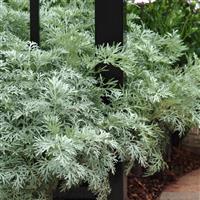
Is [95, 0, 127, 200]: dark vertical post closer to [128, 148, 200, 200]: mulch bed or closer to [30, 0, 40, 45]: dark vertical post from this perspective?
[30, 0, 40, 45]: dark vertical post

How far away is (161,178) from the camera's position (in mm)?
4680

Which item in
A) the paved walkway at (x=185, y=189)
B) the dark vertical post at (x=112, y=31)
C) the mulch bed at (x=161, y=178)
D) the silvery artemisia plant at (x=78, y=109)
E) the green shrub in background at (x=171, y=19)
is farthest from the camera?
the green shrub in background at (x=171, y=19)

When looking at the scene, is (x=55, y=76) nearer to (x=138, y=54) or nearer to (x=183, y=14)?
(x=138, y=54)

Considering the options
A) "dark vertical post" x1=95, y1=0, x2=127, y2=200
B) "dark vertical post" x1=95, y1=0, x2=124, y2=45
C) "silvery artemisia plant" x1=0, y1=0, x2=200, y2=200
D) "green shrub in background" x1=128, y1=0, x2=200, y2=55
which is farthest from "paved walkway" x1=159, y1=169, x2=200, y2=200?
"dark vertical post" x1=95, y1=0, x2=124, y2=45

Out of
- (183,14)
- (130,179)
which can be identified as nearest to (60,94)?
(130,179)

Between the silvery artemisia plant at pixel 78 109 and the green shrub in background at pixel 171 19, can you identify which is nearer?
the silvery artemisia plant at pixel 78 109

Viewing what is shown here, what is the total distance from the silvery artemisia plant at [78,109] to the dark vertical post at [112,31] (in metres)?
0.06

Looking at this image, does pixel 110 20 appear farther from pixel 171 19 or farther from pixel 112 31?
pixel 171 19

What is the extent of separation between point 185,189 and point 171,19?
1.17 meters

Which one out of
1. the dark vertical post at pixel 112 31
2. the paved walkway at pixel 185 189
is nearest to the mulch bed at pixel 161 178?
the paved walkway at pixel 185 189

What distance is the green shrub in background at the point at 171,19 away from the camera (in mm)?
4633

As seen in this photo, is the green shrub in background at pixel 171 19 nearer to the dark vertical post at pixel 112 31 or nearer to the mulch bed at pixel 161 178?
the mulch bed at pixel 161 178

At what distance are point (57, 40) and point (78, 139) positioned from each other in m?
0.68

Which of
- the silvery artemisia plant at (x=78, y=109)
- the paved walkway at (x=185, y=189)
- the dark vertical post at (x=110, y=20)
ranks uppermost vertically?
the dark vertical post at (x=110, y=20)
